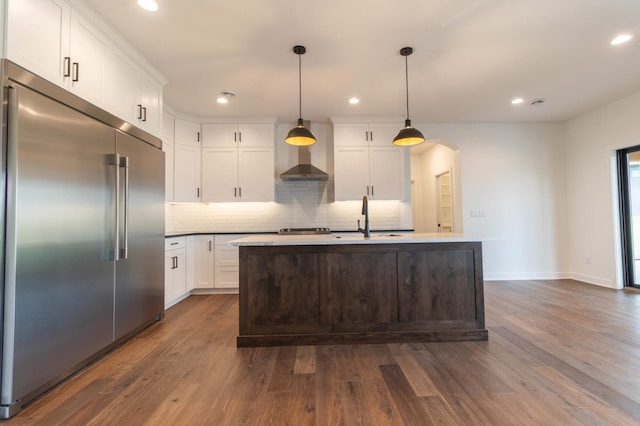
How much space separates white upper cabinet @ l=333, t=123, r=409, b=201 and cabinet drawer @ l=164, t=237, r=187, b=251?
92.4 inches

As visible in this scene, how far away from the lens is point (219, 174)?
4.67m

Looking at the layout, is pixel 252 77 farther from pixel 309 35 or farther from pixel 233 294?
pixel 233 294

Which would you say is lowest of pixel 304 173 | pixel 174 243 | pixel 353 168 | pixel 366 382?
pixel 366 382

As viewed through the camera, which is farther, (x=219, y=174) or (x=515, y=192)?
(x=515, y=192)

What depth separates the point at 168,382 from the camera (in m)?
1.98

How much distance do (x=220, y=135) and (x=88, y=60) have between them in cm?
245

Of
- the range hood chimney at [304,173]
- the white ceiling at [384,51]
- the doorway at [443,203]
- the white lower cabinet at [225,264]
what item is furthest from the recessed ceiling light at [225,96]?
the doorway at [443,203]

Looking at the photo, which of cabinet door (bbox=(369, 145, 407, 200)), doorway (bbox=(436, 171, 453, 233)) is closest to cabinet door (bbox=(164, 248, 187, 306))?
cabinet door (bbox=(369, 145, 407, 200))

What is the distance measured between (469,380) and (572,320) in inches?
76.5

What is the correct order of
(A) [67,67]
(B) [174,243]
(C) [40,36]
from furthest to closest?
(B) [174,243] < (A) [67,67] < (C) [40,36]

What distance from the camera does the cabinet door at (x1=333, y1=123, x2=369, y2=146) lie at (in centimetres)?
474

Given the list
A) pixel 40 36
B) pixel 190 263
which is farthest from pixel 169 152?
pixel 40 36

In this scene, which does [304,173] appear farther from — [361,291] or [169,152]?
[361,291]

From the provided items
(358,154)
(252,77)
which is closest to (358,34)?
(252,77)
